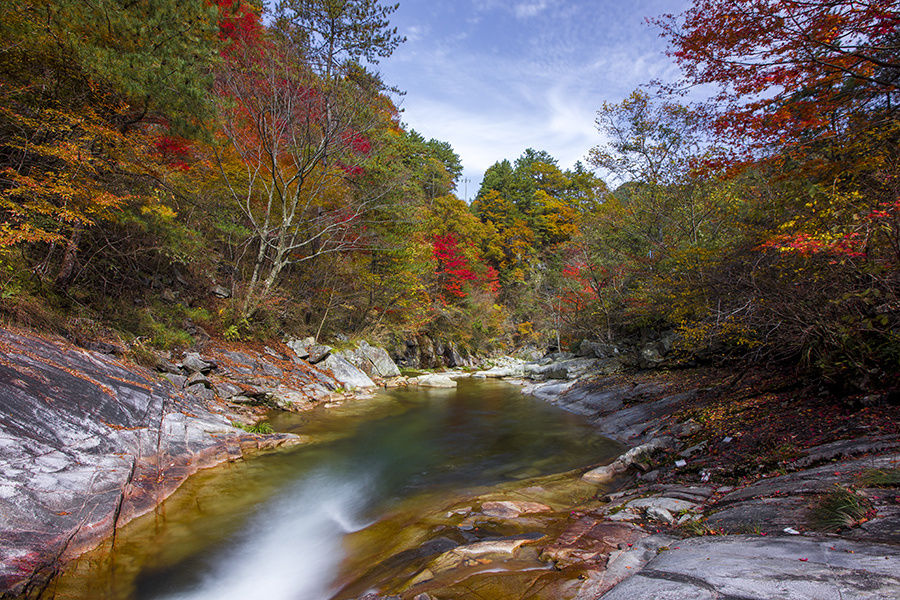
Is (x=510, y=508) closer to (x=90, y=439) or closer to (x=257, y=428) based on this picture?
(x=90, y=439)

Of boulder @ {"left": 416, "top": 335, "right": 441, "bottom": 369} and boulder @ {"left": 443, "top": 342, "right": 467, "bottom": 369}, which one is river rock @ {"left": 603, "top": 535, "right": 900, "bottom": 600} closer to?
boulder @ {"left": 416, "top": 335, "right": 441, "bottom": 369}

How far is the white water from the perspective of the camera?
3.56m

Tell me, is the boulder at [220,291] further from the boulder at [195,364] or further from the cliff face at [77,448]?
the cliff face at [77,448]

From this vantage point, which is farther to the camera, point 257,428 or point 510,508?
point 257,428

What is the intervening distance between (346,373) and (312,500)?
8554 mm

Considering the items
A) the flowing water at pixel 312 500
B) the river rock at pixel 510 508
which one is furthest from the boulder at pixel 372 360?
the river rock at pixel 510 508

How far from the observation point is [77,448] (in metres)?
4.25

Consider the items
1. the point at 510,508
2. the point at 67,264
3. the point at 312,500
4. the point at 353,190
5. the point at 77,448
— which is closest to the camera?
the point at 77,448

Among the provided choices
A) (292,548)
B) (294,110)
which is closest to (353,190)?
(294,110)

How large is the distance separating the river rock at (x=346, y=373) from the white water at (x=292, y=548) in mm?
7423

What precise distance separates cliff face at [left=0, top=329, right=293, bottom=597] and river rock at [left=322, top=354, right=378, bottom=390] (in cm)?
661

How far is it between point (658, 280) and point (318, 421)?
33.6ft

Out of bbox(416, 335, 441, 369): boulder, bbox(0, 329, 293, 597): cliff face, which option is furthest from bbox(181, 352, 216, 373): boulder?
bbox(416, 335, 441, 369): boulder

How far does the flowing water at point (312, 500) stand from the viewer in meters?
3.56
